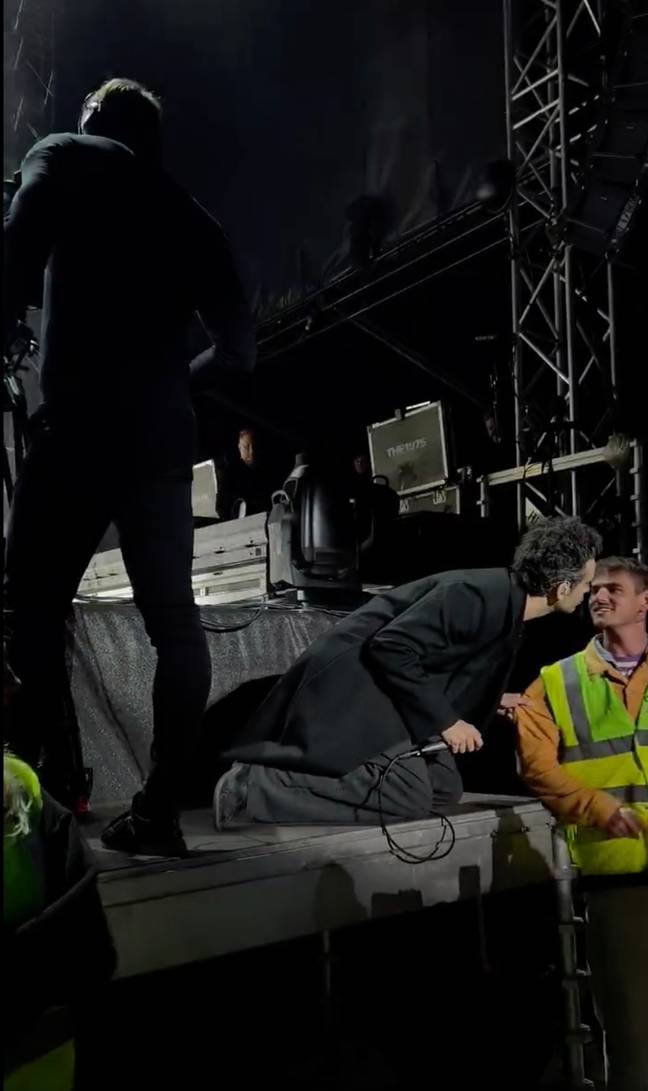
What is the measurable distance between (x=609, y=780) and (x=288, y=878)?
84 centimetres

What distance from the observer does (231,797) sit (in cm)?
287

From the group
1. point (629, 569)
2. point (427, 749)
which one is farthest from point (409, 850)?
point (629, 569)

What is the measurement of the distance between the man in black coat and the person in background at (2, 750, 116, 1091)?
4.11ft

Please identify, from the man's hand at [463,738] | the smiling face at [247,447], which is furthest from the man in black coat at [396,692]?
the smiling face at [247,447]

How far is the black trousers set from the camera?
2.13 m

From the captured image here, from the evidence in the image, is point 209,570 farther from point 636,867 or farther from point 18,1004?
point 18,1004

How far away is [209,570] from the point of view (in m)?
4.82

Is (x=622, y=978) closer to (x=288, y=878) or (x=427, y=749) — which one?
(x=288, y=878)

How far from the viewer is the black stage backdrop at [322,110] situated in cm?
505

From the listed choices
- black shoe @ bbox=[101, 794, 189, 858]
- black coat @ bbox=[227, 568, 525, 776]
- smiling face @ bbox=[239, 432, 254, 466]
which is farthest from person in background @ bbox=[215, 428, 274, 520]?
black shoe @ bbox=[101, 794, 189, 858]

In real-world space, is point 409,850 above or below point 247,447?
below

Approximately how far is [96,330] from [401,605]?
4.30 feet

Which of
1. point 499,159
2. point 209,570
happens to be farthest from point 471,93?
point 209,570

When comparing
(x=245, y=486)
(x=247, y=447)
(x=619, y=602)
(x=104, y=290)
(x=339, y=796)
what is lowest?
(x=339, y=796)
